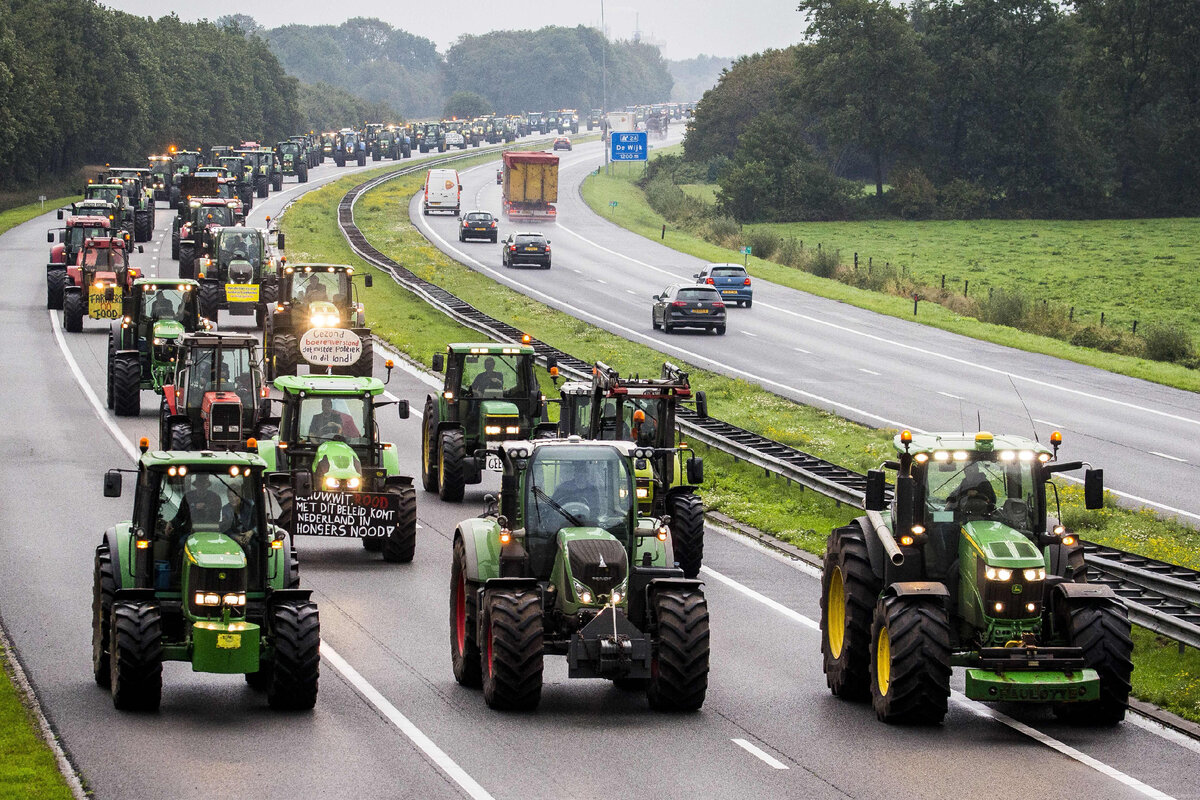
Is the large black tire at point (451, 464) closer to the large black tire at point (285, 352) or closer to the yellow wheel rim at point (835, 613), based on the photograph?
the yellow wheel rim at point (835, 613)

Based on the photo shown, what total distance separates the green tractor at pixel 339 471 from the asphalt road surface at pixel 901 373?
26.3 feet

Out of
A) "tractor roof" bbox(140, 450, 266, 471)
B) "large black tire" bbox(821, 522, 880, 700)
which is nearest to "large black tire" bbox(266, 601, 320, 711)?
"tractor roof" bbox(140, 450, 266, 471)

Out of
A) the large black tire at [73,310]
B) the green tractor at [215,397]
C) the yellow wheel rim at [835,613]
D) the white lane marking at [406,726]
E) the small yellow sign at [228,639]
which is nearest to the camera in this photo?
the white lane marking at [406,726]

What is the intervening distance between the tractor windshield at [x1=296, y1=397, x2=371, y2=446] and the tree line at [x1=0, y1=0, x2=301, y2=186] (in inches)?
2907

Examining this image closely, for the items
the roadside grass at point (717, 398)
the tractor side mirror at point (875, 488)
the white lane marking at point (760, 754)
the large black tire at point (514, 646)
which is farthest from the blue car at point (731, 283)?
the white lane marking at point (760, 754)

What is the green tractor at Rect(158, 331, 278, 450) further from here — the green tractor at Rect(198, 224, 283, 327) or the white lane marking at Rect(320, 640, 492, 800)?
the green tractor at Rect(198, 224, 283, 327)

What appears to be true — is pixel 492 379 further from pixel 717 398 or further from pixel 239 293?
pixel 239 293

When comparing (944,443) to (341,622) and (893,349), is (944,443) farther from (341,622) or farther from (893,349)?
(893,349)

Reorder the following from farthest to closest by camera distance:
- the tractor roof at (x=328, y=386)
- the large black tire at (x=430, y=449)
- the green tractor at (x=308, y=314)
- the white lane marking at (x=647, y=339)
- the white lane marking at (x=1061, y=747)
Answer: the green tractor at (x=308, y=314) < the white lane marking at (x=647, y=339) < the large black tire at (x=430, y=449) < the tractor roof at (x=328, y=386) < the white lane marking at (x=1061, y=747)

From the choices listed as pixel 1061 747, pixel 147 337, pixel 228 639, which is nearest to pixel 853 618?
pixel 1061 747

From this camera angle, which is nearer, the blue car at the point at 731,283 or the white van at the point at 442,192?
the blue car at the point at 731,283

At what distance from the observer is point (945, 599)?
16.2 metres

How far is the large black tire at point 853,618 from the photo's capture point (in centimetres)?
1736

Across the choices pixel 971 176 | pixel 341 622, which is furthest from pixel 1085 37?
pixel 341 622
